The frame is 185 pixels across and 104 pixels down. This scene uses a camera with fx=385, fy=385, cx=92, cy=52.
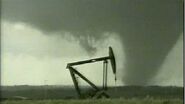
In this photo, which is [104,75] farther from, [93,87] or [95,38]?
[95,38]

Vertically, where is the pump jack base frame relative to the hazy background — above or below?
below

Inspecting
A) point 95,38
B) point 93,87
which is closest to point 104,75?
point 93,87

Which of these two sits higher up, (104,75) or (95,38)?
(95,38)

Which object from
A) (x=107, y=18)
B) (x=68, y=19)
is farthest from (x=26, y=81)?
(x=107, y=18)

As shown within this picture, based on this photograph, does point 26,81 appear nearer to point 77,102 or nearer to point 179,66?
point 77,102

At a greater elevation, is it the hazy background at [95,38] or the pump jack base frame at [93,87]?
the hazy background at [95,38]

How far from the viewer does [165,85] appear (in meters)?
3.14

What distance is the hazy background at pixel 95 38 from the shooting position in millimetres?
3059

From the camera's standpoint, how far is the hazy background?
306 centimetres

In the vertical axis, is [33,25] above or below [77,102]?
above

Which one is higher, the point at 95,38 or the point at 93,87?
the point at 95,38

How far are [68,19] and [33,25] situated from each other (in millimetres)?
285

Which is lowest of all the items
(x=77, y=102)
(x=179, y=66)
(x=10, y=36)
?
(x=77, y=102)

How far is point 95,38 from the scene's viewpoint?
122 inches
